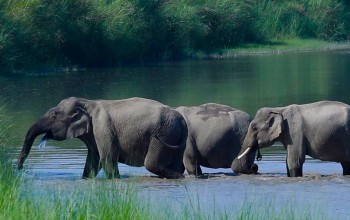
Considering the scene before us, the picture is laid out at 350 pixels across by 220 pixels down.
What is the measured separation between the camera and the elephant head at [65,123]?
15.7 meters

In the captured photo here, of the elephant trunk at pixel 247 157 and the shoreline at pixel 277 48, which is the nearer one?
the elephant trunk at pixel 247 157

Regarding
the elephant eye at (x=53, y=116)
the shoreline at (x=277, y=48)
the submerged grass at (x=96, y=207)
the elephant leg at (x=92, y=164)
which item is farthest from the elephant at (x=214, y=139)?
the shoreline at (x=277, y=48)

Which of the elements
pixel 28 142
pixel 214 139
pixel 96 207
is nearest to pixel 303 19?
pixel 214 139

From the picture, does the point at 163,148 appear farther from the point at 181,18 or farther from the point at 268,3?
the point at 268,3

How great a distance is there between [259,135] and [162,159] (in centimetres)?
136

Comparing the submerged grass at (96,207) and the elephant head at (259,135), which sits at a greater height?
the submerged grass at (96,207)

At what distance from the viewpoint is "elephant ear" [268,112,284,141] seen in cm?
1579

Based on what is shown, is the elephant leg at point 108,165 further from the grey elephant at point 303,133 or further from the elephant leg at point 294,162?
the elephant leg at point 294,162

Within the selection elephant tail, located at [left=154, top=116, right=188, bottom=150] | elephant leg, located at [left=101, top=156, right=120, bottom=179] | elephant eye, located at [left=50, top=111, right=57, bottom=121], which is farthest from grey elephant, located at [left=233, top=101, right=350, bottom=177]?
elephant eye, located at [left=50, top=111, right=57, bottom=121]

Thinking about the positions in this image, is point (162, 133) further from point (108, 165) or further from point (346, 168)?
point (346, 168)

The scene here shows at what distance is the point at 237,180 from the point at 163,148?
41.1 inches

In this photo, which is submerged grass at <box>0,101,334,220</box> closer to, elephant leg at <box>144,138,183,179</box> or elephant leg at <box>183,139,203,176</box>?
elephant leg at <box>144,138,183,179</box>

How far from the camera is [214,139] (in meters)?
16.3

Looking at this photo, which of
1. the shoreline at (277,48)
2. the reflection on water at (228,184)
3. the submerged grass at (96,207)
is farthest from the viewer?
the shoreline at (277,48)
